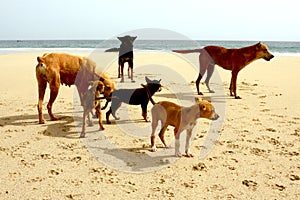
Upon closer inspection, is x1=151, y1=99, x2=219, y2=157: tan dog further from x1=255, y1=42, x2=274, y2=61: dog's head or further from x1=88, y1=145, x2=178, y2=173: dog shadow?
x1=255, y1=42, x2=274, y2=61: dog's head

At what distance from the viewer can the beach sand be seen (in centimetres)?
364

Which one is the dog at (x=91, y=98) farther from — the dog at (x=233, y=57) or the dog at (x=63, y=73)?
the dog at (x=233, y=57)

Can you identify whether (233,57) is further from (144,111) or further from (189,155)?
(189,155)

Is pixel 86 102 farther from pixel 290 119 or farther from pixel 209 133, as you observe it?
pixel 290 119


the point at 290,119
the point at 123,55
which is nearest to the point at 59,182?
the point at 290,119

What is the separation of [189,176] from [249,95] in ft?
19.9

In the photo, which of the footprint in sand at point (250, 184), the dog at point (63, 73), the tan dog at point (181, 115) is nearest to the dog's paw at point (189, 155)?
the tan dog at point (181, 115)

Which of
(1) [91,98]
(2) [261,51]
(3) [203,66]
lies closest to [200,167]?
(1) [91,98]

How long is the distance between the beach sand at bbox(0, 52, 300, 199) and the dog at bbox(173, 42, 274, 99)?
173 centimetres

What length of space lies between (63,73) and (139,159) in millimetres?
2679

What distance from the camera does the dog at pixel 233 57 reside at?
9.26 metres

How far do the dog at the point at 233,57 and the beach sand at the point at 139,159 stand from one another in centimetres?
173

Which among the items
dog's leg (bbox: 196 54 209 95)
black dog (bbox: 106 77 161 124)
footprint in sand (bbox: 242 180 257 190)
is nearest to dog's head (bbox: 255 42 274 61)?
dog's leg (bbox: 196 54 209 95)

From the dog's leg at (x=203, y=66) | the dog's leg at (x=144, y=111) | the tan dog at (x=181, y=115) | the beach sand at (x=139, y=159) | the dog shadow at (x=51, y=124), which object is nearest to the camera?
the beach sand at (x=139, y=159)
